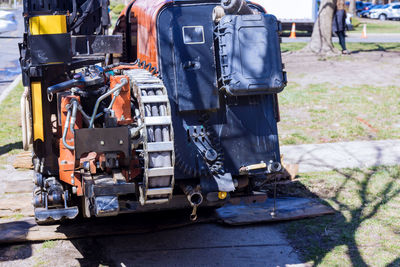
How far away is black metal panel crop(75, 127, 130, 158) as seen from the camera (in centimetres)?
468

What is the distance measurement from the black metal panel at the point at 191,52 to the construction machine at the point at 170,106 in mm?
10

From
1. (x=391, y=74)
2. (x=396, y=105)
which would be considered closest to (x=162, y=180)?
(x=396, y=105)

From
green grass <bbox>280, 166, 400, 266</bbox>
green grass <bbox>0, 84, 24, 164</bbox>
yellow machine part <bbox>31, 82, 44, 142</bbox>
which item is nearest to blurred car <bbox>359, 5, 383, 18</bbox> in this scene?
green grass <bbox>0, 84, 24, 164</bbox>

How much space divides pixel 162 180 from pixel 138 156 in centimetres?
68

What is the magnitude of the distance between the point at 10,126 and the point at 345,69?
981cm

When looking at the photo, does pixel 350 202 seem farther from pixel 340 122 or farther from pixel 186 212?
pixel 340 122

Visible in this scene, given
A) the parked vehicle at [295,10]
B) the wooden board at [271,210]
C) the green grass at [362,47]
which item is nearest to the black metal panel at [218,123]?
the wooden board at [271,210]

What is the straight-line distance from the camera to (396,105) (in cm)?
1261

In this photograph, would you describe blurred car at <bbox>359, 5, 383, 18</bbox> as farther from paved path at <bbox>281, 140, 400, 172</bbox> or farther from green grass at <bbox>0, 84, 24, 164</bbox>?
paved path at <bbox>281, 140, 400, 172</bbox>

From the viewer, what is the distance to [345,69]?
16.5m

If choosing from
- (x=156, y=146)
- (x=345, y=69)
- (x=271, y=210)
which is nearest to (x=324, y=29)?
(x=345, y=69)

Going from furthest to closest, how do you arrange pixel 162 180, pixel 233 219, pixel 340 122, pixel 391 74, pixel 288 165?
pixel 391 74 → pixel 340 122 → pixel 288 165 → pixel 233 219 → pixel 162 180

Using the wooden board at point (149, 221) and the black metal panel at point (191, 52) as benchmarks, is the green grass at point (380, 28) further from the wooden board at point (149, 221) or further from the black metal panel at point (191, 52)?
the black metal panel at point (191, 52)

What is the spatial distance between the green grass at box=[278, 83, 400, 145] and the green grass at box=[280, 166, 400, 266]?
207 cm
